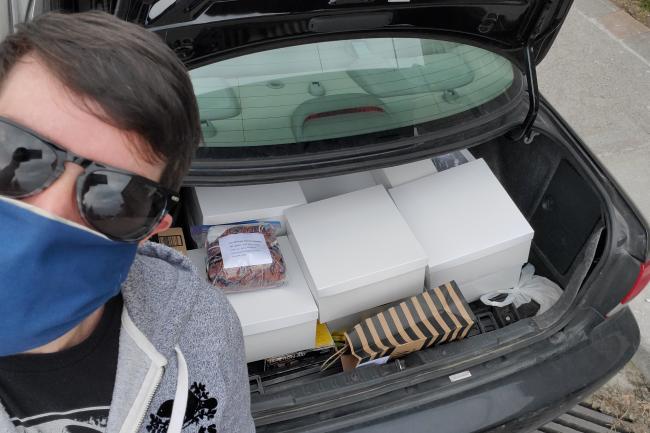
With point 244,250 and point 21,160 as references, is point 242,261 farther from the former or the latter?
point 21,160

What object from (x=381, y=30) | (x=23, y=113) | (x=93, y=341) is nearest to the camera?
(x=23, y=113)

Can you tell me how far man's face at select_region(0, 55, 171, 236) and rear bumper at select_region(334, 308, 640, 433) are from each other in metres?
0.94

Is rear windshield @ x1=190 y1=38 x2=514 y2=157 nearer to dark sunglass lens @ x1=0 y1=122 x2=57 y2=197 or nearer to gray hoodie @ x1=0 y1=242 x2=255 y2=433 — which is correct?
gray hoodie @ x1=0 y1=242 x2=255 y2=433

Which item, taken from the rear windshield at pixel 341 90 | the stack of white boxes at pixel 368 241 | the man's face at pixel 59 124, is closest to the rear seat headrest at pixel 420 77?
the rear windshield at pixel 341 90

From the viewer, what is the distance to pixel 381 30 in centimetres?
153

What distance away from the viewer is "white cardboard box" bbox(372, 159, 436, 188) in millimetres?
2115

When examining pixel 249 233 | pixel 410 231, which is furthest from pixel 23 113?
pixel 410 231

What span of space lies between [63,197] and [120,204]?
0.07 metres

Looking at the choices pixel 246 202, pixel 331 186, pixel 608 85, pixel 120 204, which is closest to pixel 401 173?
pixel 331 186

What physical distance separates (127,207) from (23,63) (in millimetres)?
228

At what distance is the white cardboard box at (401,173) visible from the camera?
6.94 feet

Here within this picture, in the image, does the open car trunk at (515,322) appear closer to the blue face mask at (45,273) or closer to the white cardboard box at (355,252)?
the white cardboard box at (355,252)

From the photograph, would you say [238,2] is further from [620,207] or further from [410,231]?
[620,207]

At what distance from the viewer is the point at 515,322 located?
6.16 ft
